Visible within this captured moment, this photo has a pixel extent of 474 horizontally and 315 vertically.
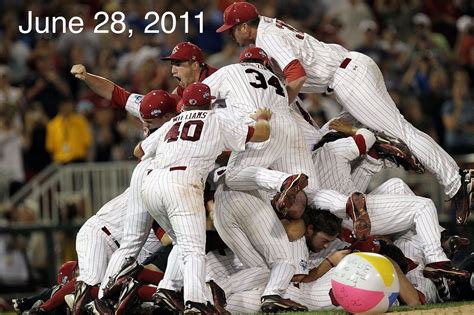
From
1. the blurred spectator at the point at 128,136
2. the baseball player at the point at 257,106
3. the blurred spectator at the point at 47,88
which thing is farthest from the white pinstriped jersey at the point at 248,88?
the blurred spectator at the point at 47,88

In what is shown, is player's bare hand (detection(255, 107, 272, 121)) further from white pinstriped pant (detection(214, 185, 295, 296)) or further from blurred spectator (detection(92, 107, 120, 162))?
blurred spectator (detection(92, 107, 120, 162))

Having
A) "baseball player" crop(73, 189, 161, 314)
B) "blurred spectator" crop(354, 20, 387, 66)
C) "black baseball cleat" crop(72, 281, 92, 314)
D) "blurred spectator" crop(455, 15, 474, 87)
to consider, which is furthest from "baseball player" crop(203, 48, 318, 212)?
"blurred spectator" crop(455, 15, 474, 87)

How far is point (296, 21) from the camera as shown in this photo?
62.4 ft

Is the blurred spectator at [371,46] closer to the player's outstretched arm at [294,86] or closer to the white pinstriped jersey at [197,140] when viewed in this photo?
the player's outstretched arm at [294,86]

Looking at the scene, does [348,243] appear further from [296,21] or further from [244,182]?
[296,21]

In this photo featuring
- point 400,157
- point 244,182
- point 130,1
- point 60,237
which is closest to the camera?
point 244,182

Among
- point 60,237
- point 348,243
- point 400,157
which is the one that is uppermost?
point 400,157

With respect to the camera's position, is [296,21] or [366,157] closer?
[366,157]

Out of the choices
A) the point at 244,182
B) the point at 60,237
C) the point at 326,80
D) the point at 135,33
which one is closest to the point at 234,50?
the point at 135,33

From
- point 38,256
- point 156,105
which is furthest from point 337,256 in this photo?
point 38,256

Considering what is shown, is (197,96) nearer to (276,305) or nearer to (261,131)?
(261,131)

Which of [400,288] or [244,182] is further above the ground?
[244,182]

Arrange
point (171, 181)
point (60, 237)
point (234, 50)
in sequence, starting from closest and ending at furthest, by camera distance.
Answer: point (171, 181) → point (60, 237) → point (234, 50)

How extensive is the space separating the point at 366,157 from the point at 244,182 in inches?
59.5
